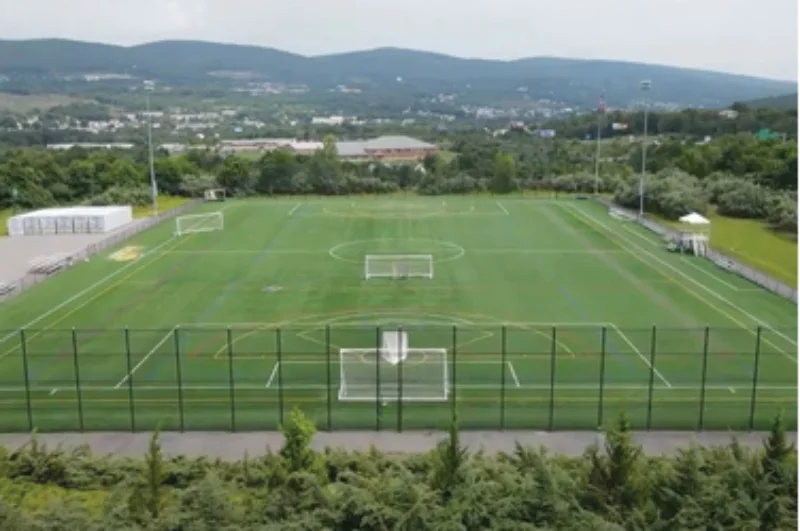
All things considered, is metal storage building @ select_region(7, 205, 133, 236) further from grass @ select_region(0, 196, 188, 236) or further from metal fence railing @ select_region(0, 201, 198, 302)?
grass @ select_region(0, 196, 188, 236)

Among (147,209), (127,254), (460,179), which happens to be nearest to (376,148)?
(460,179)

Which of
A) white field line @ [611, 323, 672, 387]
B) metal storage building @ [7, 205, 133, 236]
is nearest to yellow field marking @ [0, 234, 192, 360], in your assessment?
metal storage building @ [7, 205, 133, 236]

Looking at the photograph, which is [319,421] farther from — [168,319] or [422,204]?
[422,204]

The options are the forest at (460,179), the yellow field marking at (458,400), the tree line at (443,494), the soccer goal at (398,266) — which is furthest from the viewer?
the forest at (460,179)

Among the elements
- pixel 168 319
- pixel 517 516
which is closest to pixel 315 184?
pixel 168 319

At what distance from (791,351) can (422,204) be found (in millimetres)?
46060

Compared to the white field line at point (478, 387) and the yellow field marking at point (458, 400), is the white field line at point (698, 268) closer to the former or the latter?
the white field line at point (478, 387)

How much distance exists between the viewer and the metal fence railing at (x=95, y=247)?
3934cm

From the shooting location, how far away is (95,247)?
49.1 m

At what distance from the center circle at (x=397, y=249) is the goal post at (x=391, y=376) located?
19.2 metres

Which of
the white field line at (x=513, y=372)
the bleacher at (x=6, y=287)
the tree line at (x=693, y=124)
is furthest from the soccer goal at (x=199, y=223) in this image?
the tree line at (x=693, y=124)

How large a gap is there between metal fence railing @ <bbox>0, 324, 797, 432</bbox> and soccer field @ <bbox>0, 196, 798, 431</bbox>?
3.2 inches

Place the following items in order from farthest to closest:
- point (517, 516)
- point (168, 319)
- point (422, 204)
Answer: point (422, 204) → point (168, 319) → point (517, 516)

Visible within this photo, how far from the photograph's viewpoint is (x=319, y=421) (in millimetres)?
23391
